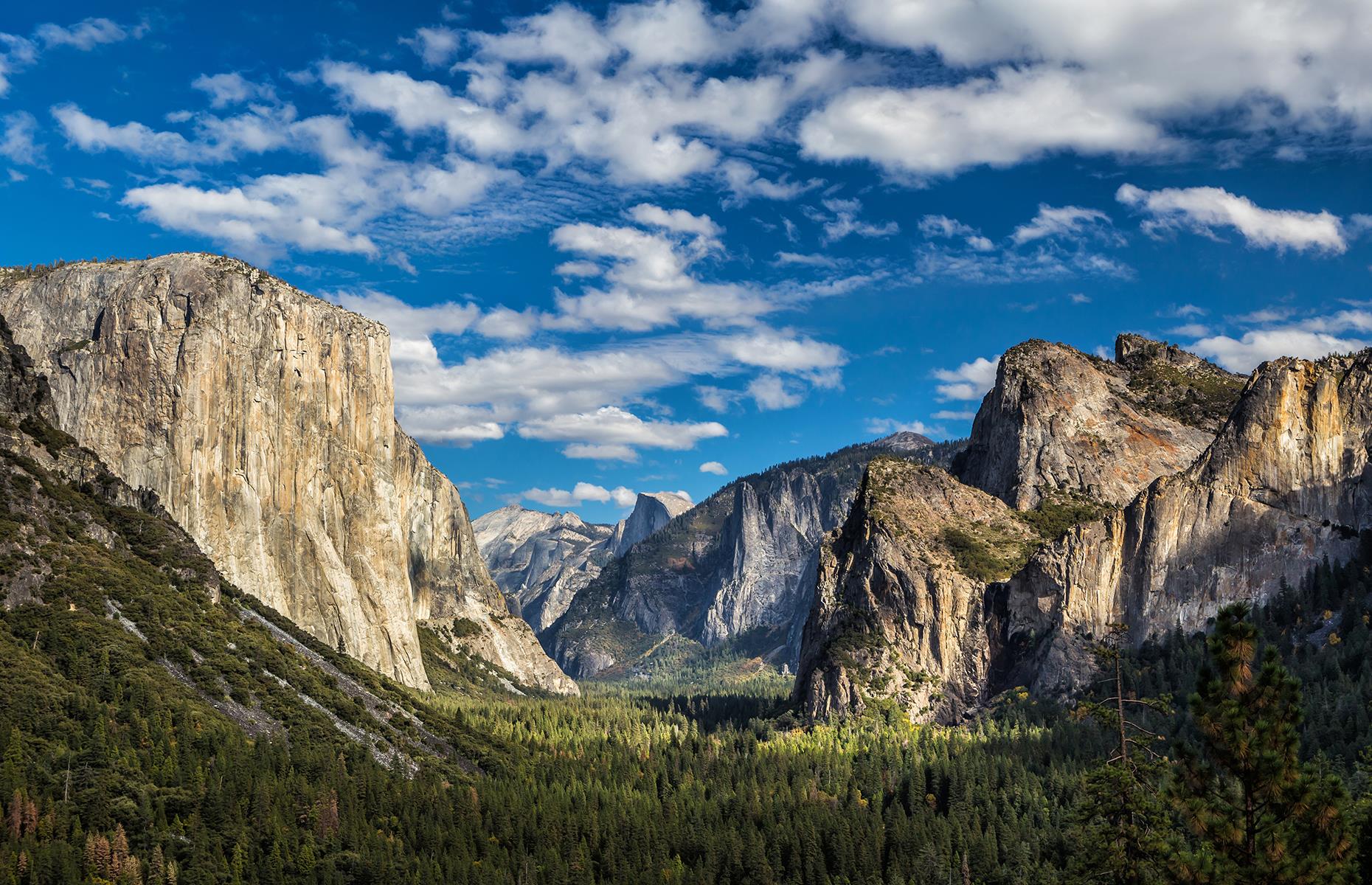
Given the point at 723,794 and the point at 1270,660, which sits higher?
the point at 1270,660

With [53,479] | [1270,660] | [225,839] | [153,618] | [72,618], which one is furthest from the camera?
[53,479]

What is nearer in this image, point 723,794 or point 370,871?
point 370,871

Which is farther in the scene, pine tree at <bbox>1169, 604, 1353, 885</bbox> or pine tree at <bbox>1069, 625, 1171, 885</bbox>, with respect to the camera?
pine tree at <bbox>1069, 625, 1171, 885</bbox>

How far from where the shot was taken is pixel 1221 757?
42.7 m

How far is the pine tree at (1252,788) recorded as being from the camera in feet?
133

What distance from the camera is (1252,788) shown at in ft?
138

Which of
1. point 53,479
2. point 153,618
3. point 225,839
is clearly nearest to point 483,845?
point 225,839

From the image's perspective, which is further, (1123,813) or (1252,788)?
(1123,813)

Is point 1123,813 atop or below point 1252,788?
below

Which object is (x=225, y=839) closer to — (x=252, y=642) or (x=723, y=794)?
(x=252, y=642)

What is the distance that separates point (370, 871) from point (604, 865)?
29857mm

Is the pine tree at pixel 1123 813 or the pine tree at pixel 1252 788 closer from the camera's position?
the pine tree at pixel 1252 788

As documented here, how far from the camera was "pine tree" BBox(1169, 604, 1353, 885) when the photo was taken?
40.7m

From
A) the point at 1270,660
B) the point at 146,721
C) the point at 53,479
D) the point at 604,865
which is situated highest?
the point at 53,479
